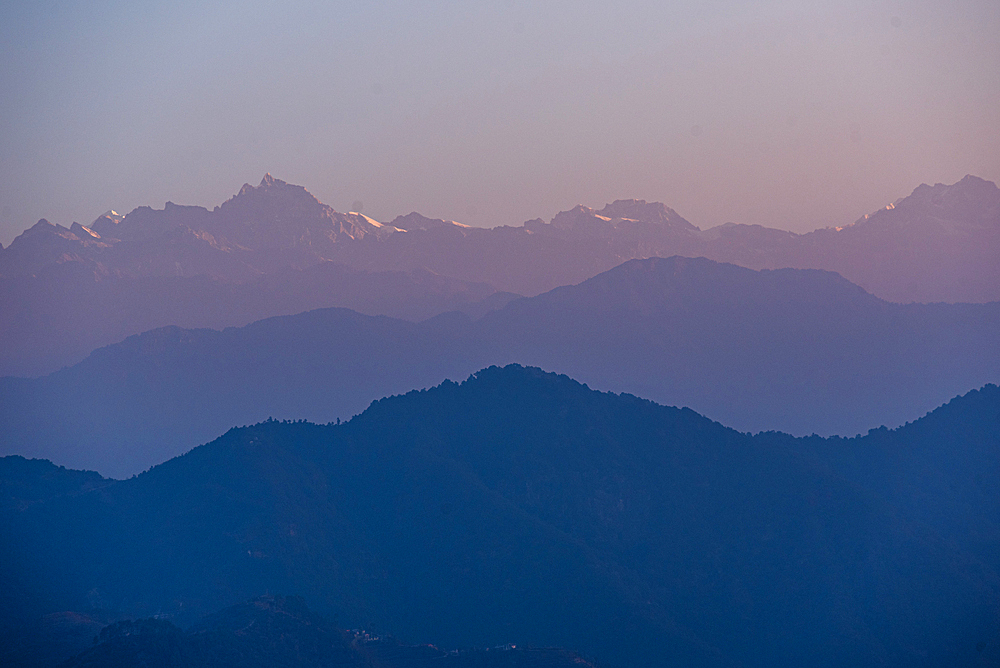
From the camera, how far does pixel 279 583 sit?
167 metres

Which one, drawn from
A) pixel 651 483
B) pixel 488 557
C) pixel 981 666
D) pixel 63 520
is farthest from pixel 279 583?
pixel 981 666

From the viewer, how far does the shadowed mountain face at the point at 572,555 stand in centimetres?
16150

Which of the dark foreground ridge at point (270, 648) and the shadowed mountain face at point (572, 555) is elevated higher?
the shadowed mountain face at point (572, 555)

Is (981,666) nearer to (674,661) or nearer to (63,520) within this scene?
(674,661)

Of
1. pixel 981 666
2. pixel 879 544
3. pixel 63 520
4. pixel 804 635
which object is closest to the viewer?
pixel 981 666

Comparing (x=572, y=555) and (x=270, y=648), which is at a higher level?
(x=572, y=555)

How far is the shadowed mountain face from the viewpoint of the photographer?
530ft

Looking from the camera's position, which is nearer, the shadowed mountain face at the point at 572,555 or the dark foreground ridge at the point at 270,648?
the dark foreground ridge at the point at 270,648

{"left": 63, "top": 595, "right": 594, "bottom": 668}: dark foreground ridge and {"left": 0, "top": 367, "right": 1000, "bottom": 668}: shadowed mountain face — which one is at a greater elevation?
{"left": 0, "top": 367, "right": 1000, "bottom": 668}: shadowed mountain face

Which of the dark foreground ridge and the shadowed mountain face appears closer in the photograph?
the dark foreground ridge

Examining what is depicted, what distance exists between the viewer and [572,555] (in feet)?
570

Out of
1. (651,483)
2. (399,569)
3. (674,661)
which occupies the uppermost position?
(651,483)

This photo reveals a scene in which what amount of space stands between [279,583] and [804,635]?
75.7m

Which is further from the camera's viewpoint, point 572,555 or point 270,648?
point 572,555
